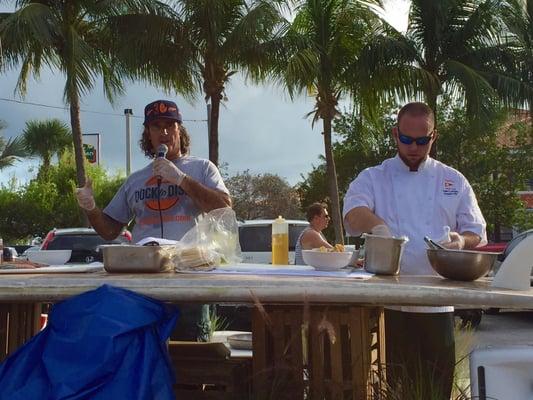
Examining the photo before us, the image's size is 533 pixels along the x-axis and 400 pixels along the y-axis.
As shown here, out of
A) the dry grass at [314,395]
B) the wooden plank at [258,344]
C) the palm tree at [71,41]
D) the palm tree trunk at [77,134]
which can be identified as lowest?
the dry grass at [314,395]

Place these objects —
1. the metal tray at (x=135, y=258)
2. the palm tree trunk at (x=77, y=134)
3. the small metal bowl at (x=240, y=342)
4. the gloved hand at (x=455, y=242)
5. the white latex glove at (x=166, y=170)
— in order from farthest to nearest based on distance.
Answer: the palm tree trunk at (x=77, y=134) < the small metal bowl at (x=240, y=342) < the white latex glove at (x=166, y=170) < the gloved hand at (x=455, y=242) < the metal tray at (x=135, y=258)

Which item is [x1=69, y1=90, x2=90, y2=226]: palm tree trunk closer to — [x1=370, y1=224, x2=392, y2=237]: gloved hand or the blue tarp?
[x1=370, y1=224, x2=392, y2=237]: gloved hand

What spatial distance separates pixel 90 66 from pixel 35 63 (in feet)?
5.37

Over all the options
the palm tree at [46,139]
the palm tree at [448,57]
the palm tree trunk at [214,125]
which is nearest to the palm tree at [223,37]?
the palm tree trunk at [214,125]

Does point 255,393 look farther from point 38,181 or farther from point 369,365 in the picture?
point 38,181

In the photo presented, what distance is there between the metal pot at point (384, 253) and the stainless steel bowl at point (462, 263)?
169 mm

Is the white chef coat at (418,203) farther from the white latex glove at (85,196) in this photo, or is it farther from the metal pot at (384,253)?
the white latex glove at (85,196)

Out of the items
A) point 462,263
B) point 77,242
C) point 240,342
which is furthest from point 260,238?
point 462,263

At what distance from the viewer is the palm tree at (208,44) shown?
44.3 feet

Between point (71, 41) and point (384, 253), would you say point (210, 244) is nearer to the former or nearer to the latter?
point (384, 253)

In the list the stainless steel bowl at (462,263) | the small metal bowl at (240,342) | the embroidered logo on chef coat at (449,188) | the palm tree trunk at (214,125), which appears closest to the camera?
the stainless steel bowl at (462,263)

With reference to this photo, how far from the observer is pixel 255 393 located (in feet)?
8.87

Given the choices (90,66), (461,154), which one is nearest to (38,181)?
(461,154)

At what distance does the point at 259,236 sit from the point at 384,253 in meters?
8.96
